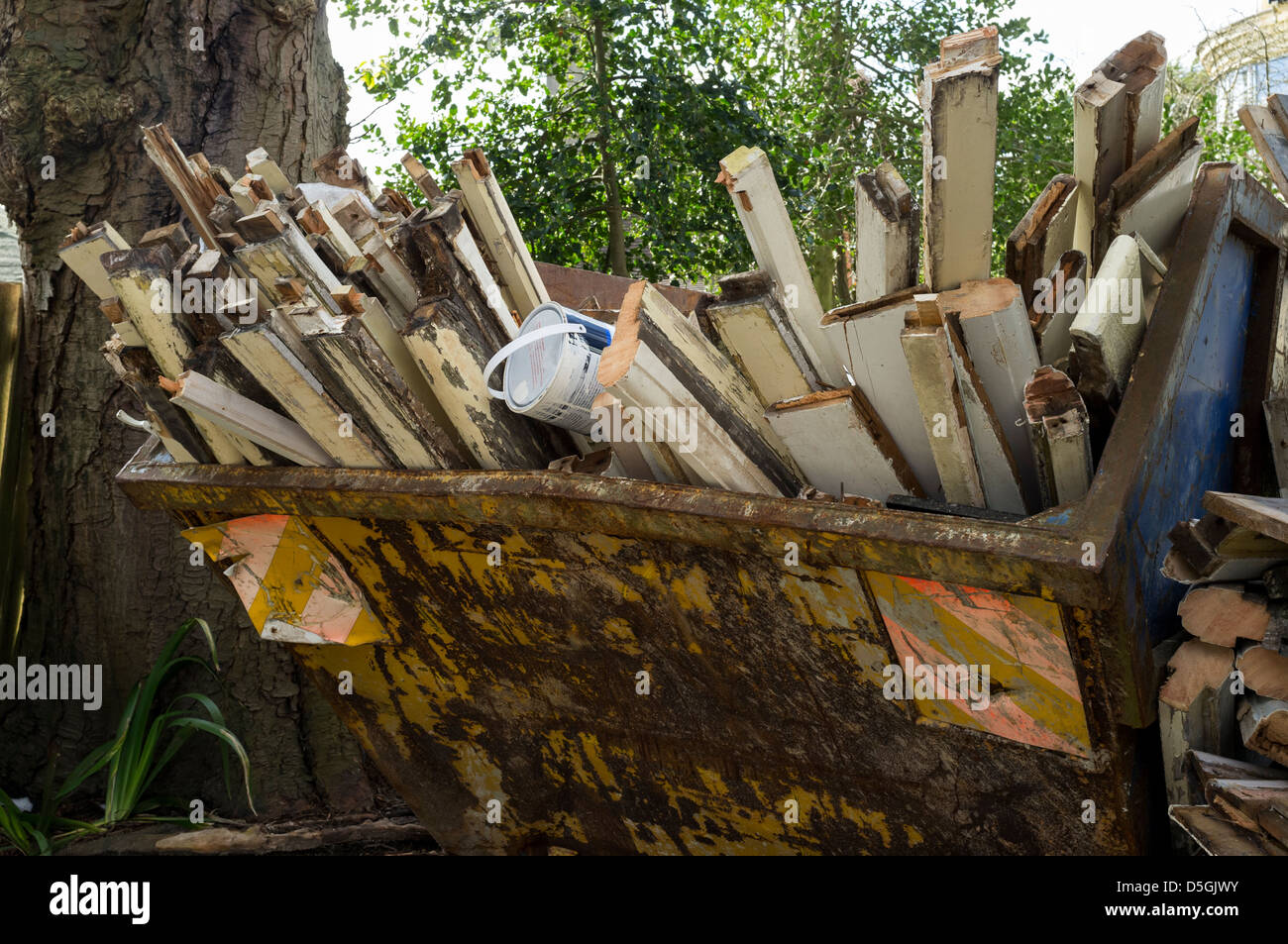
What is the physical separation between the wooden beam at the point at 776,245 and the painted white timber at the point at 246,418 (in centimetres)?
90

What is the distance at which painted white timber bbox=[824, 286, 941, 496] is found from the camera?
5.48 feet

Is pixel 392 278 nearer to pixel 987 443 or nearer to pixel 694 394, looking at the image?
pixel 694 394

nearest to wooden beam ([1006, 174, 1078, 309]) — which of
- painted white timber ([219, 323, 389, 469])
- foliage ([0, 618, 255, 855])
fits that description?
painted white timber ([219, 323, 389, 469])

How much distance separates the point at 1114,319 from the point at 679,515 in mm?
678

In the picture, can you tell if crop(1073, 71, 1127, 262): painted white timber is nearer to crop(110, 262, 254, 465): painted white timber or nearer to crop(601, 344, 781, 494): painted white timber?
crop(601, 344, 781, 494): painted white timber

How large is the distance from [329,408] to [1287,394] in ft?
5.65

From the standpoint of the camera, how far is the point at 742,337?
1787mm

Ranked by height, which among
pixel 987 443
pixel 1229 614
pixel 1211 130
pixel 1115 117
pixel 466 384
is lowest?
pixel 1229 614

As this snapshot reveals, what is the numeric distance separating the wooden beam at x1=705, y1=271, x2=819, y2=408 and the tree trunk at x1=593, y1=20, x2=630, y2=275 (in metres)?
4.06

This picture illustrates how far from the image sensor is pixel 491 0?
5.72m

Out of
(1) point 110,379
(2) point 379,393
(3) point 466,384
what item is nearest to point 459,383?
(3) point 466,384

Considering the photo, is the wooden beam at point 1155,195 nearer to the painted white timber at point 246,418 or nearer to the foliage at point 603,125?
the painted white timber at point 246,418

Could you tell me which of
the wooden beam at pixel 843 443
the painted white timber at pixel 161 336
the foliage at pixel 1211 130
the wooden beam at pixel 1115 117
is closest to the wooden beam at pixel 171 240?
the painted white timber at pixel 161 336

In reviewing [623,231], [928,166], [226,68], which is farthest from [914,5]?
[928,166]
